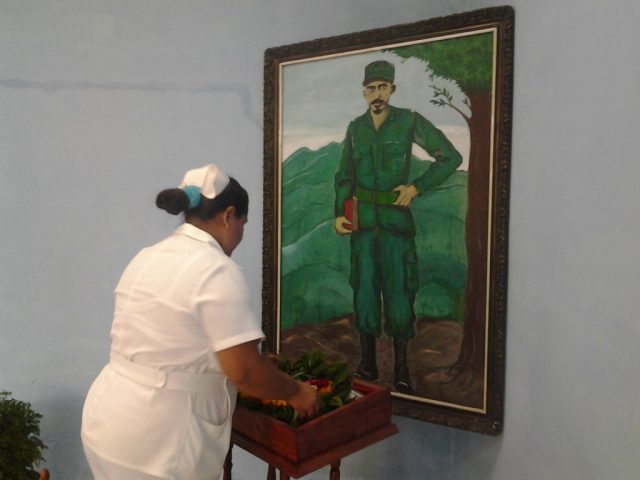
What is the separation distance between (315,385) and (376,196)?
1.92 feet

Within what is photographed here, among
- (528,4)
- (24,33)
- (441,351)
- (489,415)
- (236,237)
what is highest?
(24,33)

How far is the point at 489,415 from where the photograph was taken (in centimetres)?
157

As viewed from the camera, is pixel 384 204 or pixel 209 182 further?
pixel 384 204

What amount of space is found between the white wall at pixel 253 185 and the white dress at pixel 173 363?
0.68 meters

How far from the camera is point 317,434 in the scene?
4.42ft

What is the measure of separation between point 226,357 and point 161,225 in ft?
3.60

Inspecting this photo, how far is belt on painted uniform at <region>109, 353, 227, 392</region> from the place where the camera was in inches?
52.3

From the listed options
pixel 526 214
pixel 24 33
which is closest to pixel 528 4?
pixel 526 214

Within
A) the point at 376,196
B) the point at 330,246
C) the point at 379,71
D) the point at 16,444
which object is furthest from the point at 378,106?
the point at 16,444

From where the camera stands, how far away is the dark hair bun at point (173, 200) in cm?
136

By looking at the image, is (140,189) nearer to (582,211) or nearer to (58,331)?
(58,331)

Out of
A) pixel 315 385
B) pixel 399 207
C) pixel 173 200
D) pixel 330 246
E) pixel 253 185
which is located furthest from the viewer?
pixel 253 185

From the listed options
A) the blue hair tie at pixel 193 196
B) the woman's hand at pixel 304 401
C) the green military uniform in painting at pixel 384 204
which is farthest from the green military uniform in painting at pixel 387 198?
the blue hair tie at pixel 193 196

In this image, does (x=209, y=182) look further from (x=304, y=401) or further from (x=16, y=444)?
(x=16, y=444)
